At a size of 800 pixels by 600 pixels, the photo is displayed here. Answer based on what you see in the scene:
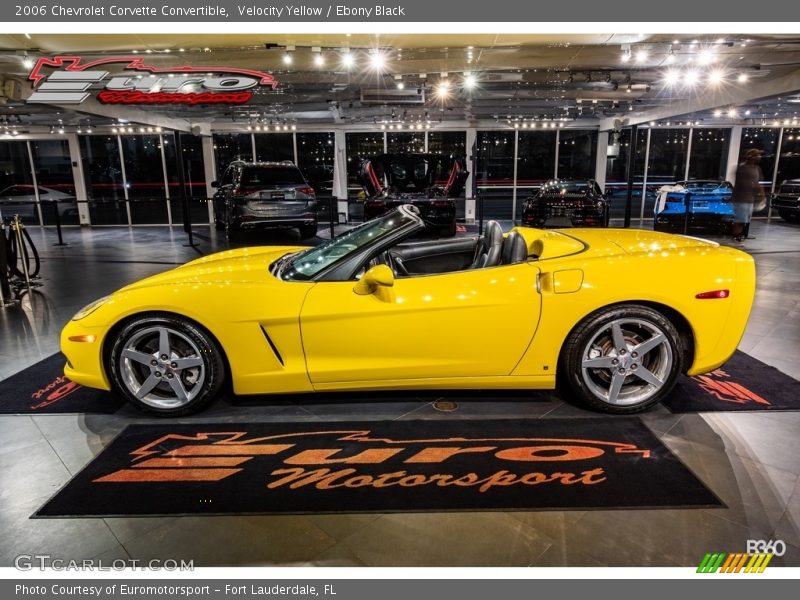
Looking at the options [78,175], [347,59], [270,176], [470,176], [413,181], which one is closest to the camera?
[347,59]

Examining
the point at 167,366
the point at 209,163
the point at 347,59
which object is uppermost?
the point at 347,59

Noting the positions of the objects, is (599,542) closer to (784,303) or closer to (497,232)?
(497,232)

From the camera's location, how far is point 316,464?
9.04ft

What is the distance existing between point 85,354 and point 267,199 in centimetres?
763

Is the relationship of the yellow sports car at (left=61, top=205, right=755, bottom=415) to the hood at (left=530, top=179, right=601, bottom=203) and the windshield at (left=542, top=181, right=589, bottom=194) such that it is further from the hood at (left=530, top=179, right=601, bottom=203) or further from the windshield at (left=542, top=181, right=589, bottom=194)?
the windshield at (left=542, top=181, right=589, bottom=194)

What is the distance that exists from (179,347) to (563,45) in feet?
20.1

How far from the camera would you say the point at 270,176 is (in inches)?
428

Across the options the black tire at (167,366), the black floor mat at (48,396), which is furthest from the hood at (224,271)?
the black floor mat at (48,396)

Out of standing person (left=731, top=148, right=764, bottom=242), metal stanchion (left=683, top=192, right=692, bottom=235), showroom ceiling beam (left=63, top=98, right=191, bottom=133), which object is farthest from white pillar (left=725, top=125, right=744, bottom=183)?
showroom ceiling beam (left=63, top=98, right=191, bottom=133)

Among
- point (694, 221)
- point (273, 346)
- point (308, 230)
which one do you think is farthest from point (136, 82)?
point (694, 221)

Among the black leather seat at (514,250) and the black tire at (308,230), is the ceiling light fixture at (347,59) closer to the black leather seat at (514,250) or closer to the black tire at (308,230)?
the black tire at (308,230)

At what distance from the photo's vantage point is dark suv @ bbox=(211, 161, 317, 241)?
1048 centimetres

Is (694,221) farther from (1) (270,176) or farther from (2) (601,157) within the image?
(1) (270,176)

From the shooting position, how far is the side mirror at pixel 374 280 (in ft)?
9.56
